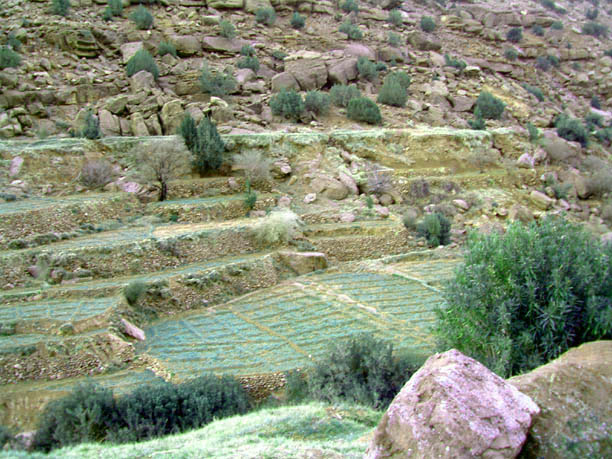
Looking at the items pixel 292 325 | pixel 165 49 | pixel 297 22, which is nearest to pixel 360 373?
pixel 292 325

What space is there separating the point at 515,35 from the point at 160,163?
127 ft

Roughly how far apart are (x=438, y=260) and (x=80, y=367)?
12.5m

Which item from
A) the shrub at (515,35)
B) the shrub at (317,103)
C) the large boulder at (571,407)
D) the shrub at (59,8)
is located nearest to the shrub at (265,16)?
the shrub at (317,103)

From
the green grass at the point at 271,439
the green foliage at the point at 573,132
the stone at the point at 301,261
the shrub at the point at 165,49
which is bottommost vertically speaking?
the stone at the point at 301,261

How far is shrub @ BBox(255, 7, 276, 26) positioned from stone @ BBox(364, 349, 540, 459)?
3738 centimetres

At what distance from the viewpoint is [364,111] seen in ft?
91.7

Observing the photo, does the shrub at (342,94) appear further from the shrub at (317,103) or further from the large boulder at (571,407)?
the large boulder at (571,407)

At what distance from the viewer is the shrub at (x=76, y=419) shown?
8750 millimetres

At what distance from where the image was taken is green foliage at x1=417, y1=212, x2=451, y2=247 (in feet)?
65.1

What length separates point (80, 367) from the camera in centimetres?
1115

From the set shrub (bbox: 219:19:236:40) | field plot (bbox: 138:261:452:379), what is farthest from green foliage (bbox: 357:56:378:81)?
field plot (bbox: 138:261:452:379)

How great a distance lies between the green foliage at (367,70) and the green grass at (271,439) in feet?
93.2

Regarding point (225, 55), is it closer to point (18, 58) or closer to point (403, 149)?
point (18, 58)

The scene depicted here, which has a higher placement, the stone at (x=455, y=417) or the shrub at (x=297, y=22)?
the shrub at (x=297, y=22)
